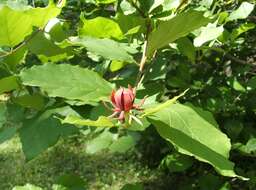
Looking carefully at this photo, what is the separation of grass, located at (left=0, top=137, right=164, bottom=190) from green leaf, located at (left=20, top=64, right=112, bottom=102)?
133 inches

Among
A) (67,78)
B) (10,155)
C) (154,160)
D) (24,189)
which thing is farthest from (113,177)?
(67,78)

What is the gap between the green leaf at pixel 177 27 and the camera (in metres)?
0.85

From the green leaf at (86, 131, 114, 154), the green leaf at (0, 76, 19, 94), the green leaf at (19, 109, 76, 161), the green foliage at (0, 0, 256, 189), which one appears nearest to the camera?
the green foliage at (0, 0, 256, 189)

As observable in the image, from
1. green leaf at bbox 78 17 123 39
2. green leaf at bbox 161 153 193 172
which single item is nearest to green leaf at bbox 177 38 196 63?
green leaf at bbox 78 17 123 39

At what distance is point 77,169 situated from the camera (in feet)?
15.2

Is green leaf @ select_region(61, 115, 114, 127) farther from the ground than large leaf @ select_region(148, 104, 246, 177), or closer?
farther from the ground

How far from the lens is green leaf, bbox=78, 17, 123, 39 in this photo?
113 cm

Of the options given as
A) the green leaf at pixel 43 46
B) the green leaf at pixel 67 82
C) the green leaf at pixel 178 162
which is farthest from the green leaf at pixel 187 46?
the green leaf at pixel 178 162

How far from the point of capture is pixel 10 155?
507 centimetres

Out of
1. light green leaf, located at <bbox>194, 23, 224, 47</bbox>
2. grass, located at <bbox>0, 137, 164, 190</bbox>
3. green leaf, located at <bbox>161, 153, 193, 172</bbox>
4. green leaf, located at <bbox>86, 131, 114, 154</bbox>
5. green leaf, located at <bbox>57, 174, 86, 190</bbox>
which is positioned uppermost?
light green leaf, located at <bbox>194, 23, 224, 47</bbox>

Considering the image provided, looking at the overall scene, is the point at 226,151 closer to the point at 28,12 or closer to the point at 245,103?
the point at 28,12

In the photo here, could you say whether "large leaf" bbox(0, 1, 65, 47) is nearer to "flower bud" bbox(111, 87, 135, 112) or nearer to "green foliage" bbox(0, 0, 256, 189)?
"green foliage" bbox(0, 0, 256, 189)

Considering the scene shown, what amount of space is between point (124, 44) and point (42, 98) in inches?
9.3

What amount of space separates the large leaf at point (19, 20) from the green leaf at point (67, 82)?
0.07 meters
